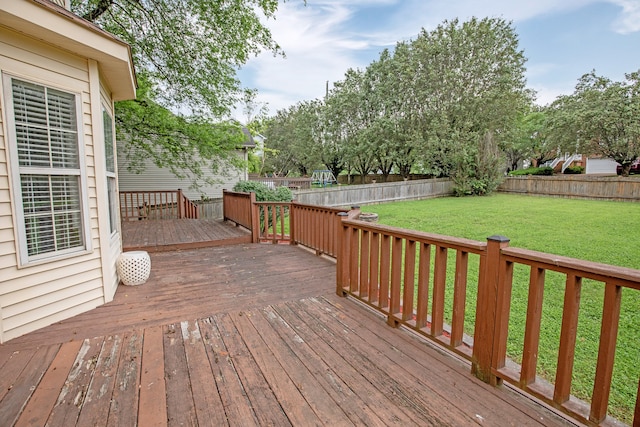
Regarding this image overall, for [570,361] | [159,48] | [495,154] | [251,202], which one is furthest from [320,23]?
[495,154]

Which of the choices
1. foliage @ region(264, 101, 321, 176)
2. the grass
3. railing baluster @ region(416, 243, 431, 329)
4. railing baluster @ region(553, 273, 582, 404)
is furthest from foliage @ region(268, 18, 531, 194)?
railing baluster @ region(553, 273, 582, 404)

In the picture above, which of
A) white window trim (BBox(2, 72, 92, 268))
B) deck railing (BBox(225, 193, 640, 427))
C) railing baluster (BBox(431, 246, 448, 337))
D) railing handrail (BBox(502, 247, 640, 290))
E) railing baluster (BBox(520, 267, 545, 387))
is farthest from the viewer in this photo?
white window trim (BBox(2, 72, 92, 268))

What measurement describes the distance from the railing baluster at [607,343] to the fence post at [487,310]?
47 cm

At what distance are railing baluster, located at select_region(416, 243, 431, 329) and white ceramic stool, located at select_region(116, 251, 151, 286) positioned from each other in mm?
3167

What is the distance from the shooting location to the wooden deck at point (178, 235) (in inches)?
214

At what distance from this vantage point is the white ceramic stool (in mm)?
3684

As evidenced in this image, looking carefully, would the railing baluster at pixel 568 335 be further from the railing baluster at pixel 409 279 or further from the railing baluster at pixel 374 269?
the railing baluster at pixel 374 269

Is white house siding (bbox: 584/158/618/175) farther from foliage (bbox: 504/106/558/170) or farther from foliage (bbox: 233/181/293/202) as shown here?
foliage (bbox: 233/181/293/202)

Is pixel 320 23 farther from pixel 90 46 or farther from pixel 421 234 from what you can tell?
pixel 421 234

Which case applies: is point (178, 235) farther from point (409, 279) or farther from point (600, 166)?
point (600, 166)

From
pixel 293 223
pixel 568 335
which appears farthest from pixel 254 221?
pixel 568 335

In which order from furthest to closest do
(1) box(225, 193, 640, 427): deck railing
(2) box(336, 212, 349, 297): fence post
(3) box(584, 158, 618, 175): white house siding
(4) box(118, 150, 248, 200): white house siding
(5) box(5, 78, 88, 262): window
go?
(3) box(584, 158, 618, 175): white house siding
(4) box(118, 150, 248, 200): white house siding
(2) box(336, 212, 349, 297): fence post
(5) box(5, 78, 88, 262): window
(1) box(225, 193, 640, 427): deck railing

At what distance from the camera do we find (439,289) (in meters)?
2.17

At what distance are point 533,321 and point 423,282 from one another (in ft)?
2.50
